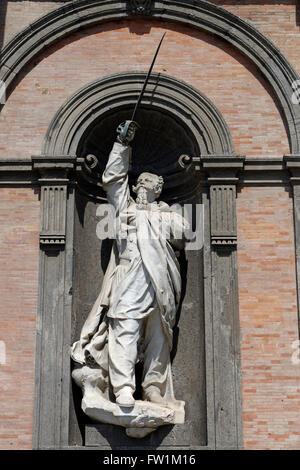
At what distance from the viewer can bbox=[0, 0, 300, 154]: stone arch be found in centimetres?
1383

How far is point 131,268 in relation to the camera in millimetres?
12711

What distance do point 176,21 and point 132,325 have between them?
4.59 meters

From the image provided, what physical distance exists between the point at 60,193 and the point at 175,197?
1771 millimetres

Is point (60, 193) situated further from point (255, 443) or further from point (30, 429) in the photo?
point (255, 443)

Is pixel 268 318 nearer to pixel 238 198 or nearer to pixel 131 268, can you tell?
pixel 238 198

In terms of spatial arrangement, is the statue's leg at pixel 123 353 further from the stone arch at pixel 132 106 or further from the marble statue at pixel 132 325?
the stone arch at pixel 132 106

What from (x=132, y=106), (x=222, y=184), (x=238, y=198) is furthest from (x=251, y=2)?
(x=238, y=198)

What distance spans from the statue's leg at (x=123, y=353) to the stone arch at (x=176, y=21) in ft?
11.4

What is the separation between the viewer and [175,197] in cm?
1411

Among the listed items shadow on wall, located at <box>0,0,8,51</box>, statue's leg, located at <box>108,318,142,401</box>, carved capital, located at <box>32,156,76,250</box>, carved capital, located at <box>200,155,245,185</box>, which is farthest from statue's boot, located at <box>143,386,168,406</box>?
shadow on wall, located at <box>0,0,8,51</box>

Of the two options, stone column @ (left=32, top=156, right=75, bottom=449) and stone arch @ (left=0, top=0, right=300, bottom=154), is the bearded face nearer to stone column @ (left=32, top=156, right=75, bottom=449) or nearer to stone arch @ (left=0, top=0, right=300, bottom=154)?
stone column @ (left=32, top=156, right=75, bottom=449)

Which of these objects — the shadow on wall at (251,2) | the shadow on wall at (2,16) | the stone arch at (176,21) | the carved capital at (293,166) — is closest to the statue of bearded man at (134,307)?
the carved capital at (293,166)

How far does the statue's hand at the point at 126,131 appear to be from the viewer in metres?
13.1
